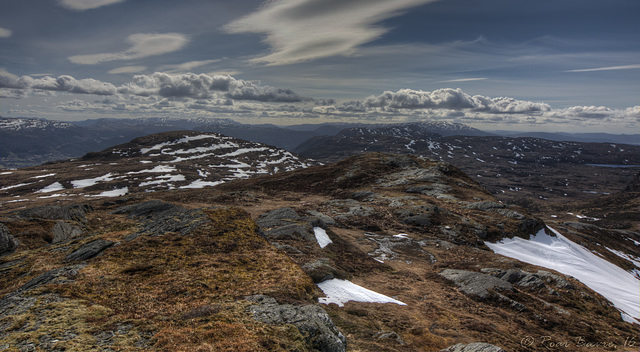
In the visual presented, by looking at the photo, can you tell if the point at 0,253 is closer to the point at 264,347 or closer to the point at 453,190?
the point at 264,347

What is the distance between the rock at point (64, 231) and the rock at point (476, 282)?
29.5 meters

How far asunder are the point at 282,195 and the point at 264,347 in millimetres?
43902

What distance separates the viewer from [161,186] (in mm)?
112250

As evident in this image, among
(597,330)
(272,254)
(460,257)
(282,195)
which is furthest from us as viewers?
(282,195)

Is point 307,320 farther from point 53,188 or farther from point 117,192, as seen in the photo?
point 53,188

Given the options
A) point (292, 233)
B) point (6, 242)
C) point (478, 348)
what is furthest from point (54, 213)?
point (478, 348)

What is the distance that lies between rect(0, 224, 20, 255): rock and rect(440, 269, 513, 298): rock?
101 feet

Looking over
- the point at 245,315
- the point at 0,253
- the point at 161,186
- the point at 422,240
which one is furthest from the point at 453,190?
the point at 161,186

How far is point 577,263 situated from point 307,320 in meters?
40.9

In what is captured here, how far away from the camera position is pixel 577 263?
110 feet

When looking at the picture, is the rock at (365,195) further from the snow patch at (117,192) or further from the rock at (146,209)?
the snow patch at (117,192)

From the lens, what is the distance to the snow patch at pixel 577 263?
91.2 ft

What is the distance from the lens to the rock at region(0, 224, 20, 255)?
16131mm

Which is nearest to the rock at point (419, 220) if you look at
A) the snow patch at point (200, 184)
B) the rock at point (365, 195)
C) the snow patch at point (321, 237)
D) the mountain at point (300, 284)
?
the mountain at point (300, 284)
